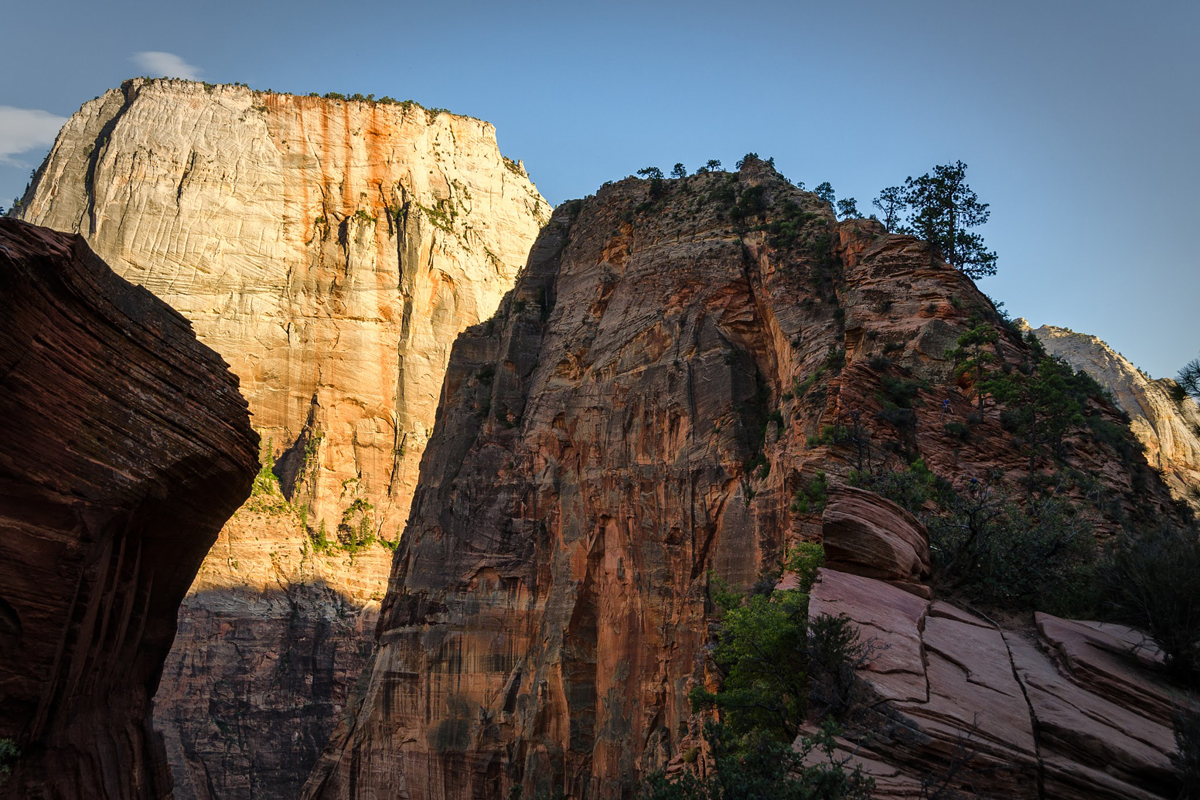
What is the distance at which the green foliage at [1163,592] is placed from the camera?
43.1 ft

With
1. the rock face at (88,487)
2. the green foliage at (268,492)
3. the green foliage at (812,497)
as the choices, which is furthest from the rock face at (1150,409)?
the rock face at (88,487)

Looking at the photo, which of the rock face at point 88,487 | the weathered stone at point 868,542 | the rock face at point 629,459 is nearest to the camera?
the weathered stone at point 868,542

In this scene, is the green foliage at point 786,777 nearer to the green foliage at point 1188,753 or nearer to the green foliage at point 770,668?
the green foliage at point 770,668

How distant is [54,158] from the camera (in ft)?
289

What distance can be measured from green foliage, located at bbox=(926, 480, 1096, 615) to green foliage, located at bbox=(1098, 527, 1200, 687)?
3.18 feet

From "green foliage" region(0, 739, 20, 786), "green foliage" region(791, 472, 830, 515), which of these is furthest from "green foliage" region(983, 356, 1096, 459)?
"green foliage" region(0, 739, 20, 786)

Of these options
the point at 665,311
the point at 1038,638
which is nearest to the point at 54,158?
the point at 665,311

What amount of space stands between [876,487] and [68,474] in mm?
18240

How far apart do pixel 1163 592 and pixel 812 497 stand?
390 inches

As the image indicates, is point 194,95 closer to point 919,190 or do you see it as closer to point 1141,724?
point 919,190

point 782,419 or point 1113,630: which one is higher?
point 782,419

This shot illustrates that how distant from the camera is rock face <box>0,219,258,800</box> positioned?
18.2 m

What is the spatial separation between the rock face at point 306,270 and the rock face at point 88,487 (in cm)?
5066

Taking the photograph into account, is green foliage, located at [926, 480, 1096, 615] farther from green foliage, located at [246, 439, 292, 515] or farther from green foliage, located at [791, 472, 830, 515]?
green foliage, located at [246, 439, 292, 515]
